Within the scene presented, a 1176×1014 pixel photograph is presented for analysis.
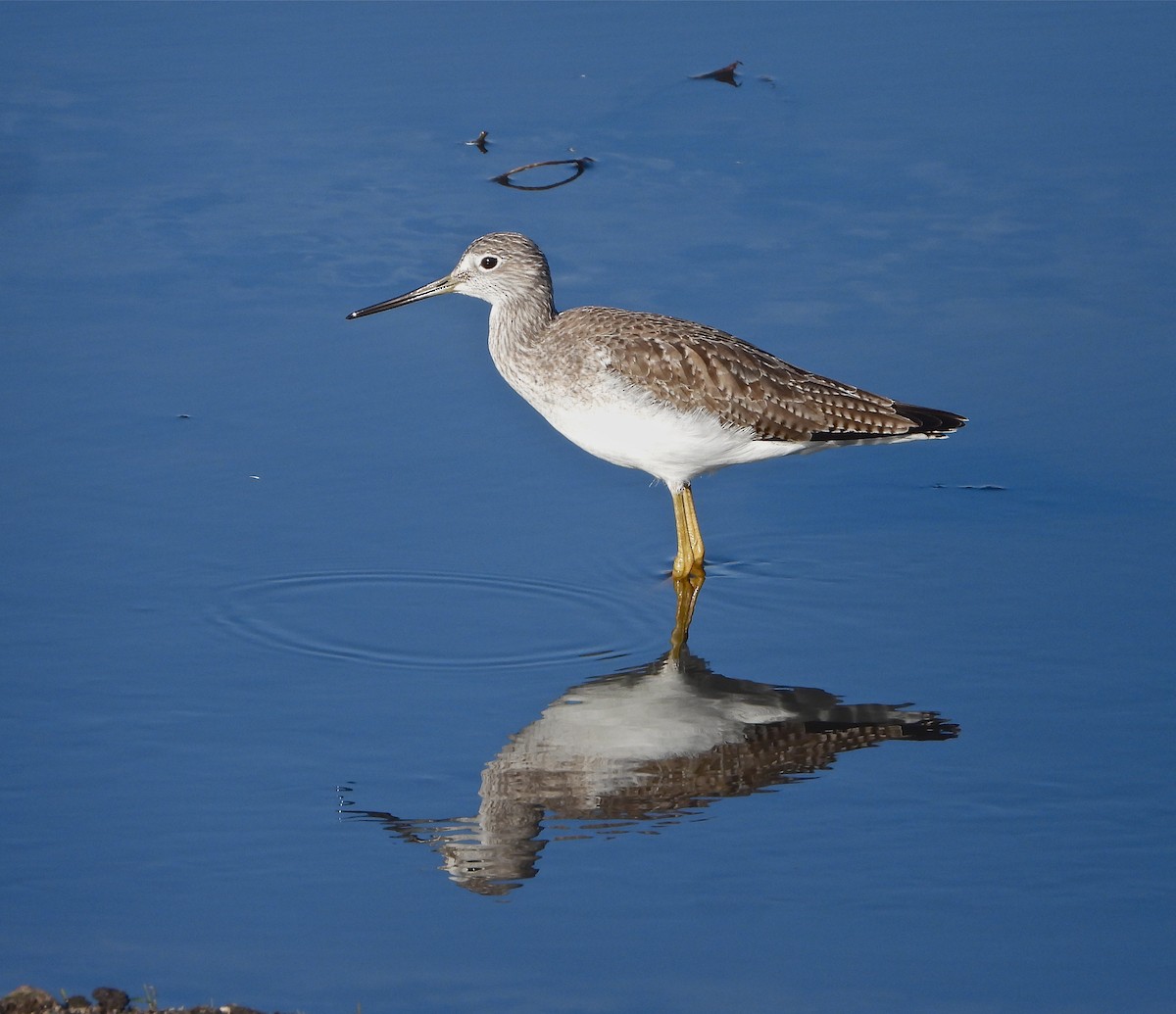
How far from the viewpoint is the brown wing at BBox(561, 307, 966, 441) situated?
889cm

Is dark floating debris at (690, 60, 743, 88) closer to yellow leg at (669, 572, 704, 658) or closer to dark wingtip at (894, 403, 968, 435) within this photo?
dark wingtip at (894, 403, 968, 435)

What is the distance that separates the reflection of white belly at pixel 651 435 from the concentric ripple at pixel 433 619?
85 centimetres

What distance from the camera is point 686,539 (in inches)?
348

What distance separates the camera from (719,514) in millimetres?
9555

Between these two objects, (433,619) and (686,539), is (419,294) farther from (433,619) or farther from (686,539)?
(433,619)

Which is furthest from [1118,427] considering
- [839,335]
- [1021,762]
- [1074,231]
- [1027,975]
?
[1027,975]

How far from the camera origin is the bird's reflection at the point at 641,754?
6410 mm

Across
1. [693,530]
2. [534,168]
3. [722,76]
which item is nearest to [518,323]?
[693,530]

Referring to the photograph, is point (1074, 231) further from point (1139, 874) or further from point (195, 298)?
point (1139, 874)

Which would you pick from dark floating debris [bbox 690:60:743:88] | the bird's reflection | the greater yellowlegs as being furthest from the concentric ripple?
dark floating debris [bbox 690:60:743:88]

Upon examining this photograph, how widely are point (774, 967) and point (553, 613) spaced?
9.44 ft

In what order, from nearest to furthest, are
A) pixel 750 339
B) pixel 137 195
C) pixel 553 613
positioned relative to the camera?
pixel 553 613 → pixel 750 339 → pixel 137 195

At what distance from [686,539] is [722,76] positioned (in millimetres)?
5897

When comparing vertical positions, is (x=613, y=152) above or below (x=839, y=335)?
above
